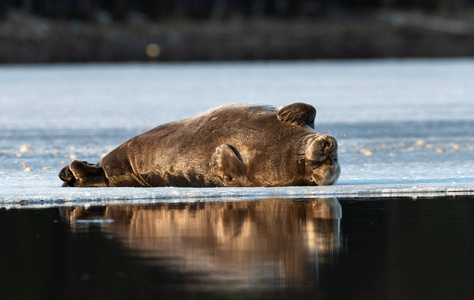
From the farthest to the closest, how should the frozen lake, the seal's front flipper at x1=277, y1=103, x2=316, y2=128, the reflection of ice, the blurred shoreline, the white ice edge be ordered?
the blurred shoreline → the seal's front flipper at x1=277, y1=103, x2=316, y2=128 → the frozen lake → the white ice edge → the reflection of ice

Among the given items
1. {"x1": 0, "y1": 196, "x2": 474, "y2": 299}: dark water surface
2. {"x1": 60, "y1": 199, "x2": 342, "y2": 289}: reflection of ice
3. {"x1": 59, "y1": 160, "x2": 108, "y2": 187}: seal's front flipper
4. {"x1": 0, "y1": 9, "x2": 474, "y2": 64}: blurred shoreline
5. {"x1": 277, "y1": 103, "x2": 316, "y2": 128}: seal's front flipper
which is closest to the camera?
{"x1": 0, "y1": 196, "x2": 474, "y2": 299}: dark water surface

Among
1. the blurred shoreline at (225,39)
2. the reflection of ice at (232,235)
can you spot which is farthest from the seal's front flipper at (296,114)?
the blurred shoreline at (225,39)

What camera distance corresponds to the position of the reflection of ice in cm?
479

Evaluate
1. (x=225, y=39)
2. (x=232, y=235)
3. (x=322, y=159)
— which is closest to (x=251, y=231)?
(x=232, y=235)

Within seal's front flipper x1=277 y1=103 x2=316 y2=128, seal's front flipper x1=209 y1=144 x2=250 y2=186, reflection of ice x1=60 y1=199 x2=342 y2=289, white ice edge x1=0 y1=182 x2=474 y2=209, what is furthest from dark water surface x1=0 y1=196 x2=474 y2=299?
seal's front flipper x1=277 y1=103 x2=316 y2=128

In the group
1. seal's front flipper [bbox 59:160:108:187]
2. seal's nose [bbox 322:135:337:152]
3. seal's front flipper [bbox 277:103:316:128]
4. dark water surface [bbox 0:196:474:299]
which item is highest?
seal's front flipper [bbox 277:103:316:128]

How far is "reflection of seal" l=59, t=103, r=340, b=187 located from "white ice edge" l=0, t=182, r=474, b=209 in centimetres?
15

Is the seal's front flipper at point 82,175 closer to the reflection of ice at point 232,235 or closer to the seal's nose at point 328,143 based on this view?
the reflection of ice at point 232,235

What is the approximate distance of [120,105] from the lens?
66.6ft

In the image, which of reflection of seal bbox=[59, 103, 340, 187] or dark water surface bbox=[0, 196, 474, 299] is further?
reflection of seal bbox=[59, 103, 340, 187]

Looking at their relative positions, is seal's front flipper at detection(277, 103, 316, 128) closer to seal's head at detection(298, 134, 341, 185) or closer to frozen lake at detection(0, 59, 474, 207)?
seal's head at detection(298, 134, 341, 185)

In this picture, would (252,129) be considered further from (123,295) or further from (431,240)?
(123,295)

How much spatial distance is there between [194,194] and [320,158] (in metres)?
0.96

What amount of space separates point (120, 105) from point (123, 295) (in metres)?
16.2
